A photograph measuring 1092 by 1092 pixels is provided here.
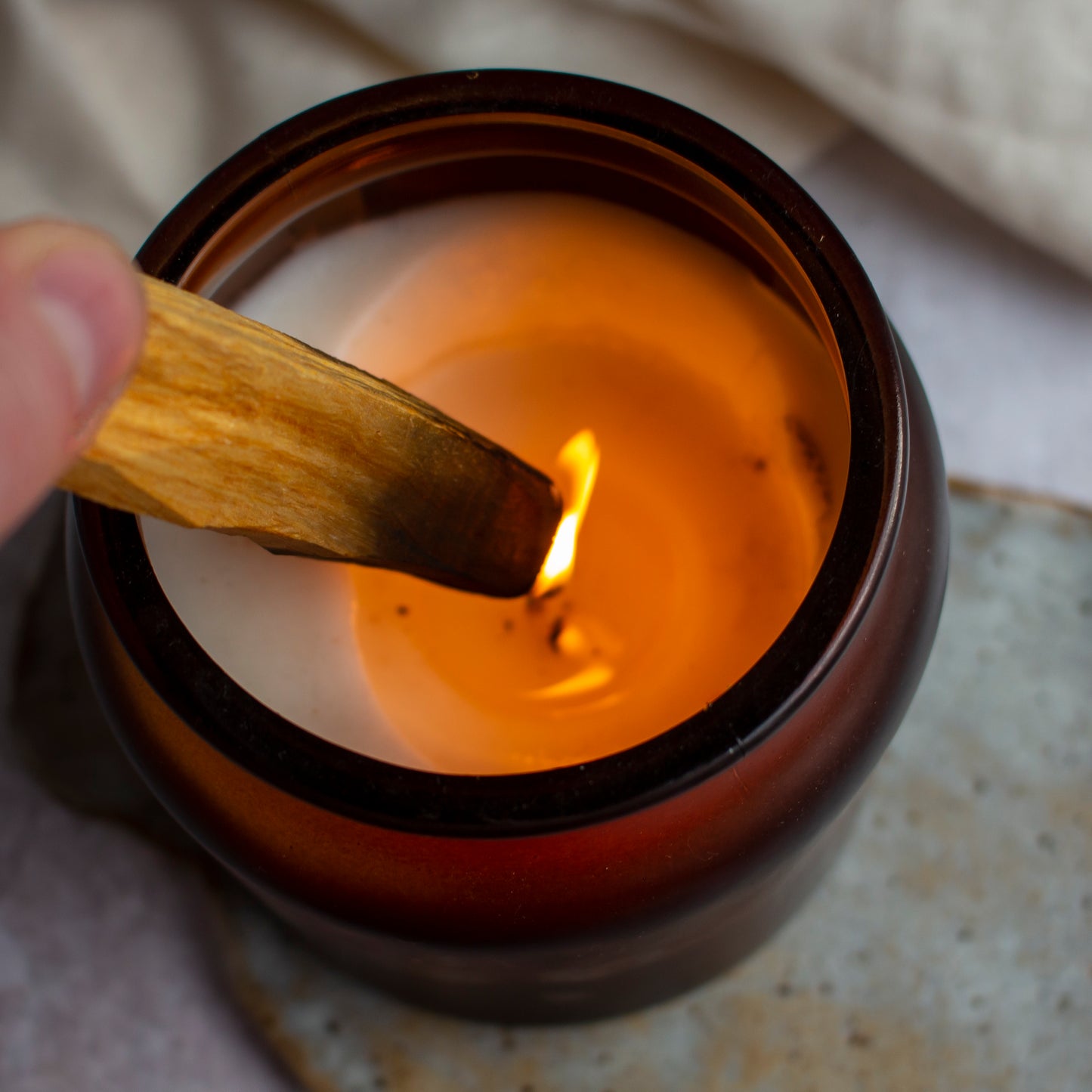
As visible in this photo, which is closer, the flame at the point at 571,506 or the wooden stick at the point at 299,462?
the wooden stick at the point at 299,462

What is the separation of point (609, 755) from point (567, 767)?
0.03 meters

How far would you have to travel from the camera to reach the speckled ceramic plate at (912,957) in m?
0.54

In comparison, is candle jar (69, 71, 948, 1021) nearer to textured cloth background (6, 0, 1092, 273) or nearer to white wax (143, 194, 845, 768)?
white wax (143, 194, 845, 768)

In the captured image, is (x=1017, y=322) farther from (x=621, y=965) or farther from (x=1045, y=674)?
(x=621, y=965)

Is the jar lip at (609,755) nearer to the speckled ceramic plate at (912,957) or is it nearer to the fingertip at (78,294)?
the fingertip at (78,294)

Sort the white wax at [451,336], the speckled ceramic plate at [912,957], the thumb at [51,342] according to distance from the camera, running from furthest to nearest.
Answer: the speckled ceramic plate at [912,957] → the white wax at [451,336] → the thumb at [51,342]

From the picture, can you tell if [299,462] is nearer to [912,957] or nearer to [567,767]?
[567,767]

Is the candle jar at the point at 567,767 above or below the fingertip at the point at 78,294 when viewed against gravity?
below

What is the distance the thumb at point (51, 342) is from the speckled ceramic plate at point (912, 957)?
0.37 m

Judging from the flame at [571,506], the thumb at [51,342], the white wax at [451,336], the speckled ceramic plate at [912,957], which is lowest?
the speckled ceramic plate at [912,957]

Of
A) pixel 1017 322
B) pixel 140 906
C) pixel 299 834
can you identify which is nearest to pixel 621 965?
pixel 299 834

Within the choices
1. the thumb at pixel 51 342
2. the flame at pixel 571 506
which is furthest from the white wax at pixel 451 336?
the thumb at pixel 51 342

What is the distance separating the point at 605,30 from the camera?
62 centimetres

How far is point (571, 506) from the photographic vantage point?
0.50 metres
